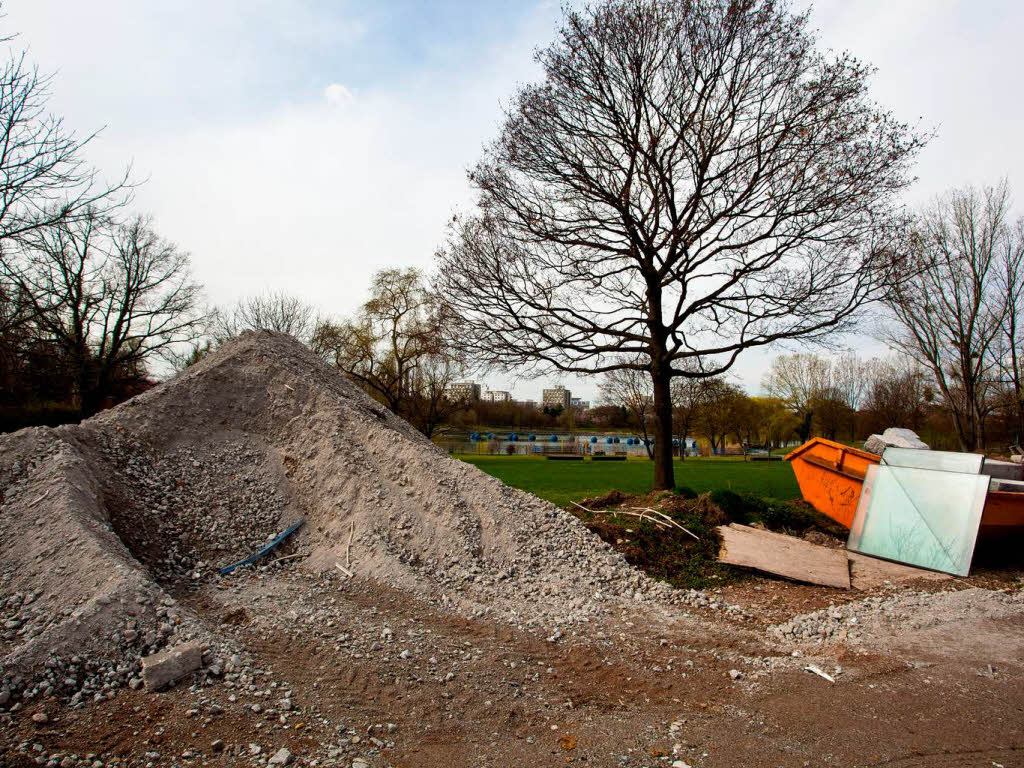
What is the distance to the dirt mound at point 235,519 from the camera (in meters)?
4.71

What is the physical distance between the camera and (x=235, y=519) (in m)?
7.40

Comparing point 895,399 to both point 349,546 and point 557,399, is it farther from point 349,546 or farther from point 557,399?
point 557,399

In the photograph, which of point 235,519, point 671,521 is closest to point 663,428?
point 671,521

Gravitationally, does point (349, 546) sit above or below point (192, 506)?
below

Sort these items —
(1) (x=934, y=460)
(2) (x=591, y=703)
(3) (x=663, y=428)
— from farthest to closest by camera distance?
(3) (x=663, y=428) < (1) (x=934, y=460) < (2) (x=591, y=703)

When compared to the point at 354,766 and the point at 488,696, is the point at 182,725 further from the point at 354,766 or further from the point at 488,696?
the point at 488,696

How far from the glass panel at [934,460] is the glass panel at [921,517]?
545mm

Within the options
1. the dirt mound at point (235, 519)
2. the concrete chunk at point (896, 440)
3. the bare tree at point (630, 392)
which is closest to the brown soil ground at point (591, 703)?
the dirt mound at point (235, 519)

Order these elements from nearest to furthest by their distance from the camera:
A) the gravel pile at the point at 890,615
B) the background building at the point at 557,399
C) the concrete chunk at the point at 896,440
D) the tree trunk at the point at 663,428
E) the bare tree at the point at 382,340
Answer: the gravel pile at the point at 890,615 → the tree trunk at the point at 663,428 → the concrete chunk at the point at 896,440 → the bare tree at the point at 382,340 → the background building at the point at 557,399

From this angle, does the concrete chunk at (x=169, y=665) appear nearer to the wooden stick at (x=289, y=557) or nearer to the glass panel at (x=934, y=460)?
the wooden stick at (x=289, y=557)

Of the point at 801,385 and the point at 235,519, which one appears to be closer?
the point at 235,519

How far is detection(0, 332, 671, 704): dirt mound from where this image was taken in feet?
15.5

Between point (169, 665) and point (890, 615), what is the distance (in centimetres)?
699

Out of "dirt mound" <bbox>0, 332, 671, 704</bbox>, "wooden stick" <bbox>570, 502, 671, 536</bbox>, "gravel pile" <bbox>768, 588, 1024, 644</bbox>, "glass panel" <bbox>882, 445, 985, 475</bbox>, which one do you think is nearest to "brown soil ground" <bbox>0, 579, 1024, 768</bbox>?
"gravel pile" <bbox>768, 588, 1024, 644</bbox>
